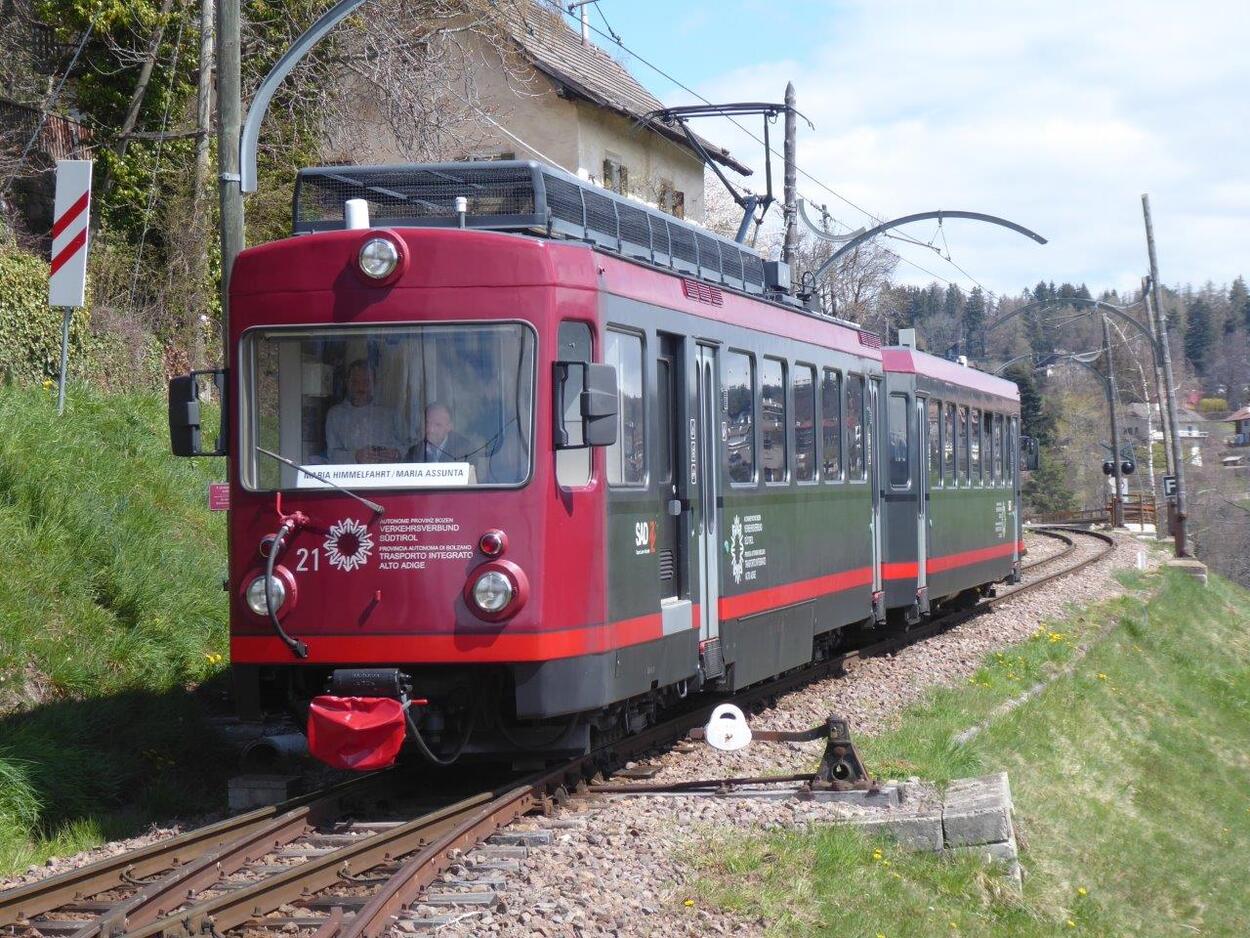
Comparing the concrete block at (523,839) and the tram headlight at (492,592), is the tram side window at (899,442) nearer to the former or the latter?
the tram headlight at (492,592)

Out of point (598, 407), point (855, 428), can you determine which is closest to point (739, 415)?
point (598, 407)

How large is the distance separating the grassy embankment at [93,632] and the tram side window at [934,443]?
24.6 feet

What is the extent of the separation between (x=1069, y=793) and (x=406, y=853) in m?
5.46

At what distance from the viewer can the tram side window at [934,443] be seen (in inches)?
675

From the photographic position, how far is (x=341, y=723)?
781cm

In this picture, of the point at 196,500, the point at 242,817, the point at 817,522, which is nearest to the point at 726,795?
the point at 242,817

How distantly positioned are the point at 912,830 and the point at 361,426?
3.45 metres

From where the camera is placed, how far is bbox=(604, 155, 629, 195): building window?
32719 millimetres

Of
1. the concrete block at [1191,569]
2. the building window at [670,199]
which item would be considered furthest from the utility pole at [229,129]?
the concrete block at [1191,569]

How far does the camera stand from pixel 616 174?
33125 mm

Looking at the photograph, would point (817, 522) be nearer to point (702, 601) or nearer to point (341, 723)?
point (702, 601)

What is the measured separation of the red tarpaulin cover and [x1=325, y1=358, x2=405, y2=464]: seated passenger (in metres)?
1.29

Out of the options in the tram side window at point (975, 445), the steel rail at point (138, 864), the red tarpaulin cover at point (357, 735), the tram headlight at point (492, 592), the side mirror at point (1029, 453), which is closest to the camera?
the steel rail at point (138, 864)

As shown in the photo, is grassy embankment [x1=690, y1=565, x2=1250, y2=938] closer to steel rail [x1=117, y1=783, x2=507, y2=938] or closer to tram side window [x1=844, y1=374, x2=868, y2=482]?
steel rail [x1=117, y1=783, x2=507, y2=938]
